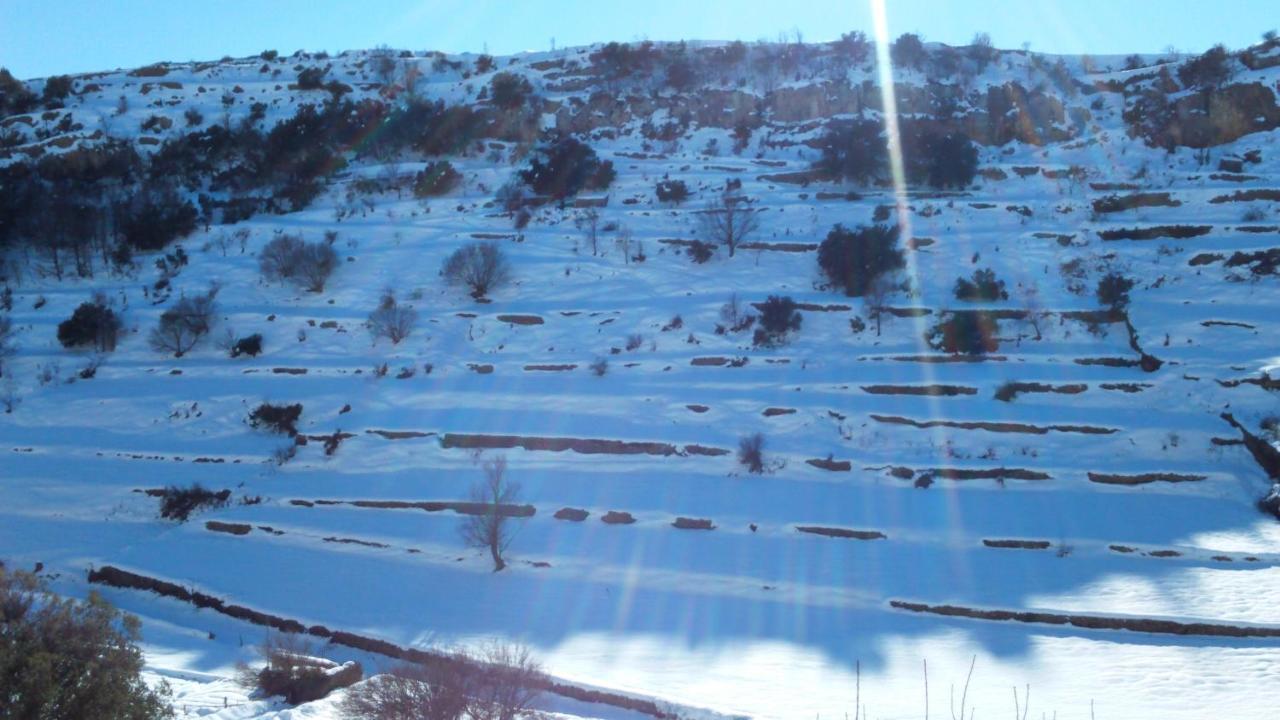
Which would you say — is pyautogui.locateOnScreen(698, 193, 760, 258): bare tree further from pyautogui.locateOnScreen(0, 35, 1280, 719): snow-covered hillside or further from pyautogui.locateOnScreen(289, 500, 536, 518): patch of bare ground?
pyautogui.locateOnScreen(289, 500, 536, 518): patch of bare ground

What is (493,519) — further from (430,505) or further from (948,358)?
(948,358)

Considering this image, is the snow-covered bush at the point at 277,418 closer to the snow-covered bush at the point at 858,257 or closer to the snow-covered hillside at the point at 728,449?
the snow-covered hillside at the point at 728,449

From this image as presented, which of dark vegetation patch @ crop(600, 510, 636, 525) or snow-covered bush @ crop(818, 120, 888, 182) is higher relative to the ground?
snow-covered bush @ crop(818, 120, 888, 182)

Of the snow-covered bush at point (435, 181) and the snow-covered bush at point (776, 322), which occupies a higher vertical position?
the snow-covered bush at point (435, 181)

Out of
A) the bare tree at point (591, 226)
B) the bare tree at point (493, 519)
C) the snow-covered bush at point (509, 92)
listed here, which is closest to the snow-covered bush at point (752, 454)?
the bare tree at point (493, 519)

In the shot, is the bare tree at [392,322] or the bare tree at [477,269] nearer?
the bare tree at [392,322]

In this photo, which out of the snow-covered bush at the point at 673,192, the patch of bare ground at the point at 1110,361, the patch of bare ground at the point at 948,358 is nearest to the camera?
the patch of bare ground at the point at 1110,361

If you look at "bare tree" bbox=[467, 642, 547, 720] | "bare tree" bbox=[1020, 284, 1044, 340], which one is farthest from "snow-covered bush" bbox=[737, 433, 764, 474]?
"bare tree" bbox=[467, 642, 547, 720]
